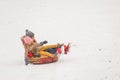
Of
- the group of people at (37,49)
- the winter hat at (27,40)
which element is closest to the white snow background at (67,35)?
the group of people at (37,49)

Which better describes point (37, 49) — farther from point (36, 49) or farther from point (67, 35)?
point (67, 35)

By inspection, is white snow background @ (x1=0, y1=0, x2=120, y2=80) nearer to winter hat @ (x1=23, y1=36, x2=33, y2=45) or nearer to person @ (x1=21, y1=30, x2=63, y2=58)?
person @ (x1=21, y1=30, x2=63, y2=58)

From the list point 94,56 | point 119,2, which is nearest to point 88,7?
point 119,2

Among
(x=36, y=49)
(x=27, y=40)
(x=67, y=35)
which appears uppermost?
(x=27, y=40)

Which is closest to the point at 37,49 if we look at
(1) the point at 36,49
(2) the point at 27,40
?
(1) the point at 36,49

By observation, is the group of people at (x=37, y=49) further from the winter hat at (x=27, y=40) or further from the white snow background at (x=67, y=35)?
the white snow background at (x=67, y=35)

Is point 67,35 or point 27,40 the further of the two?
point 67,35

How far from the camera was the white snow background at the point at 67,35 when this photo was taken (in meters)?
6.19

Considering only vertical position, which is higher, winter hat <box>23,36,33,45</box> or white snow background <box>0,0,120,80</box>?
winter hat <box>23,36,33,45</box>

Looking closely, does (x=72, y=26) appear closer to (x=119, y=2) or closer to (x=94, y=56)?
(x=119, y=2)

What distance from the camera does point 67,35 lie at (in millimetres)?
9805

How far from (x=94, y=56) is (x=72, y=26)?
4.33 meters

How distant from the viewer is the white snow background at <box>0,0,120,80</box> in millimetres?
6188

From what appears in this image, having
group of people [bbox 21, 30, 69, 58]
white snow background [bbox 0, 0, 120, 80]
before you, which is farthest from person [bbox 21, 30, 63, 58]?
white snow background [bbox 0, 0, 120, 80]
